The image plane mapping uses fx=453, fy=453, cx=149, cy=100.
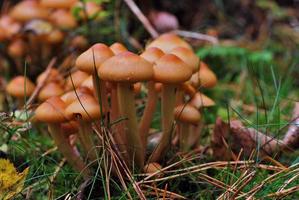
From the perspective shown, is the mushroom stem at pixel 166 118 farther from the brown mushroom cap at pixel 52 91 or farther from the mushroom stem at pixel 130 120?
the brown mushroom cap at pixel 52 91

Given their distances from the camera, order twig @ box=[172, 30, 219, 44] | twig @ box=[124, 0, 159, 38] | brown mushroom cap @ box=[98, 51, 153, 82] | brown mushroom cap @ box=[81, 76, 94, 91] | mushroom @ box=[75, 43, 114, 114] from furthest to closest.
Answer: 1. twig @ box=[172, 30, 219, 44]
2. twig @ box=[124, 0, 159, 38]
3. brown mushroom cap @ box=[81, 76, 94, 91]
4. mushroom @ box=[75, 43, 114, 114]
5. brown mushroom cap @ box=[98, 51, 153, 82]

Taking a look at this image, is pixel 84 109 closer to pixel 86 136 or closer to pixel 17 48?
pixel 86 136

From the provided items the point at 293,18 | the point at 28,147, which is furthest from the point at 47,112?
the point at 293,18

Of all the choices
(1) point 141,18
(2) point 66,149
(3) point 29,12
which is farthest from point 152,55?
(3) point 29,12

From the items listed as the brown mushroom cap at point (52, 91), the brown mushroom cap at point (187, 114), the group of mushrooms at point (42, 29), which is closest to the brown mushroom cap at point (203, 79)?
the brown mushroom cap at point (187, 114)

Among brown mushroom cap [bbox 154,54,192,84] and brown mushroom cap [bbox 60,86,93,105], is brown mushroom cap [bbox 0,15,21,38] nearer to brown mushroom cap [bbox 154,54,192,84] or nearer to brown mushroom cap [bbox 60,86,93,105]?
brown mushroom cap [bbox 60,86,93,105]

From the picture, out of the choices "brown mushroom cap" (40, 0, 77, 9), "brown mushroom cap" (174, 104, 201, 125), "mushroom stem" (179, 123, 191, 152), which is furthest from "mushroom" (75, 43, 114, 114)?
"brown mushroom cap" (40, 0, 77, 9)

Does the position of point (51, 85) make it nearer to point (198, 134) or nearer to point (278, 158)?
point (198, 134)
